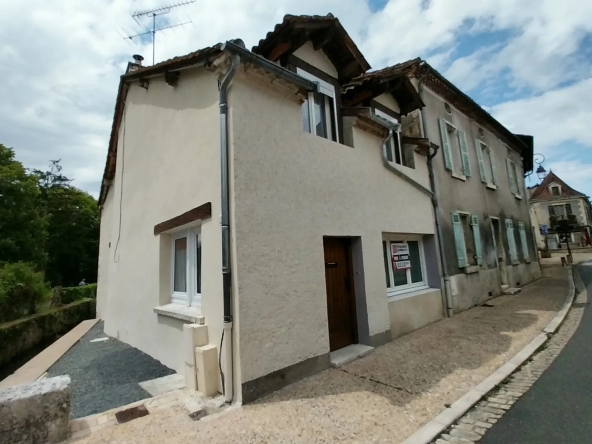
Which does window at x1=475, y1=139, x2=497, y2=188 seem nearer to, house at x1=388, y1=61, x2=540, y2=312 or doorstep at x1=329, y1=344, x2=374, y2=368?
house at x1=388, y1=61, x2=540, y2=312

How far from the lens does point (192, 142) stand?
514cm

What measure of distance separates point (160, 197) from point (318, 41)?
454 centimetres

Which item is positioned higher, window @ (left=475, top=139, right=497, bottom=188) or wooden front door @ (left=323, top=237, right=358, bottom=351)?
window @ (left=475, top=139, right=497, bottom=188)

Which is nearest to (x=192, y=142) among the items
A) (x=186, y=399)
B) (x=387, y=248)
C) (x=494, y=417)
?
(x=186, y=399)

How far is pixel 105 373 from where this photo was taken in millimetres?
5449

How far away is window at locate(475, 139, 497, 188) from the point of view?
38.3ft

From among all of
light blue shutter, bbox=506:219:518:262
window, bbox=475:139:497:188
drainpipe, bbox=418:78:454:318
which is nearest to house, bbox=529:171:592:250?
light blue shutter, bbox=506:219:518:262

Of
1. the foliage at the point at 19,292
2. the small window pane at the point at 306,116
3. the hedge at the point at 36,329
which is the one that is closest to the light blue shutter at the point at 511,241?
the small window pane at the point at 306,116

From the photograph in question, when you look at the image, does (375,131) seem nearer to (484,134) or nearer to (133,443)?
(133,443)

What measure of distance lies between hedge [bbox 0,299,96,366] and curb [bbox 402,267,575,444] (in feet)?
40.7

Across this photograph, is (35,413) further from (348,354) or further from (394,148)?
(394,148)

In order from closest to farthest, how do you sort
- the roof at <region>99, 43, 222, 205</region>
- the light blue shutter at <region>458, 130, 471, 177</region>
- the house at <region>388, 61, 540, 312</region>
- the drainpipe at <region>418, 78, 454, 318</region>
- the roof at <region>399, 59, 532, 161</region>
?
the roof at <region>99, 43, 222, 205</region>
the drainpipe at <region>418, 78, 454, 318</region>
the house at <region>388, 61, 540, 312</region>
the roof at <region>399, 59, 532, 161</region>
the light blue shutter at <region>458, 130, 471, 177</region>

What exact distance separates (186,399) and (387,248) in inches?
202

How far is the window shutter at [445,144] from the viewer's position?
371 inches
